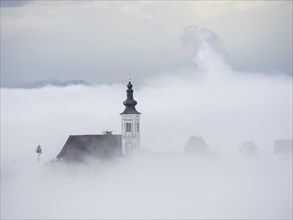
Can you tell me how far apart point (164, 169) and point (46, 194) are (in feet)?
51.2

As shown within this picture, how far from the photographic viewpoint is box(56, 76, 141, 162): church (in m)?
166

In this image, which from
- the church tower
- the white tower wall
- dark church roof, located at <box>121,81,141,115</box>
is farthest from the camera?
dark church roof, located at <box>121,81,141,115</box>

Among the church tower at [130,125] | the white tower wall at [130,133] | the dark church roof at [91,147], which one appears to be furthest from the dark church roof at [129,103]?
the dark church roof at [91,147]

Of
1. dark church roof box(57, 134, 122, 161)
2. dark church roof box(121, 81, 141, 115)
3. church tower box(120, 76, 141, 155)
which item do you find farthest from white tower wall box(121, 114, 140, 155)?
dark church roof box(57, 134, 122, 161)

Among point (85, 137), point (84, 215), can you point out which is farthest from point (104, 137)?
point (84, 215)

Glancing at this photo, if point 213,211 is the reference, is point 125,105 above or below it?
above

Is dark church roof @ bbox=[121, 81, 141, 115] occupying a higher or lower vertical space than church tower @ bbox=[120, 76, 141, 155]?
higher

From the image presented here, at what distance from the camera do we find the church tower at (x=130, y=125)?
168 meters

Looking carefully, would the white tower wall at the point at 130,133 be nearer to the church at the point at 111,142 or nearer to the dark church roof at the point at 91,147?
the church at the point at 111,142

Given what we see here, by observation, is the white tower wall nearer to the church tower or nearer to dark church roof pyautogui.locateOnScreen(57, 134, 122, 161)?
the church tower

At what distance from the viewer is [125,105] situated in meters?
170

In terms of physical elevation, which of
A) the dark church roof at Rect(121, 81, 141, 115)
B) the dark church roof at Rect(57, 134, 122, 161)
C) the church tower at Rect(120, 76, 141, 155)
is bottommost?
the dark church roof at Rect(57, 134, 122, 161)

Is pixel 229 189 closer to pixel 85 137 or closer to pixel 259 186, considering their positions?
pixel 259 186

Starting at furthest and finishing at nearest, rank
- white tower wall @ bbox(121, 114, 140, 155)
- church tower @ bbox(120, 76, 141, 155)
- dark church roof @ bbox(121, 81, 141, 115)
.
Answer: dark church roof @ bbox(121, 81, 141, 115), church tower @ bbox(120, 76, 141, 155), white tower wall @ bbox(121, 114, 140, 155)
